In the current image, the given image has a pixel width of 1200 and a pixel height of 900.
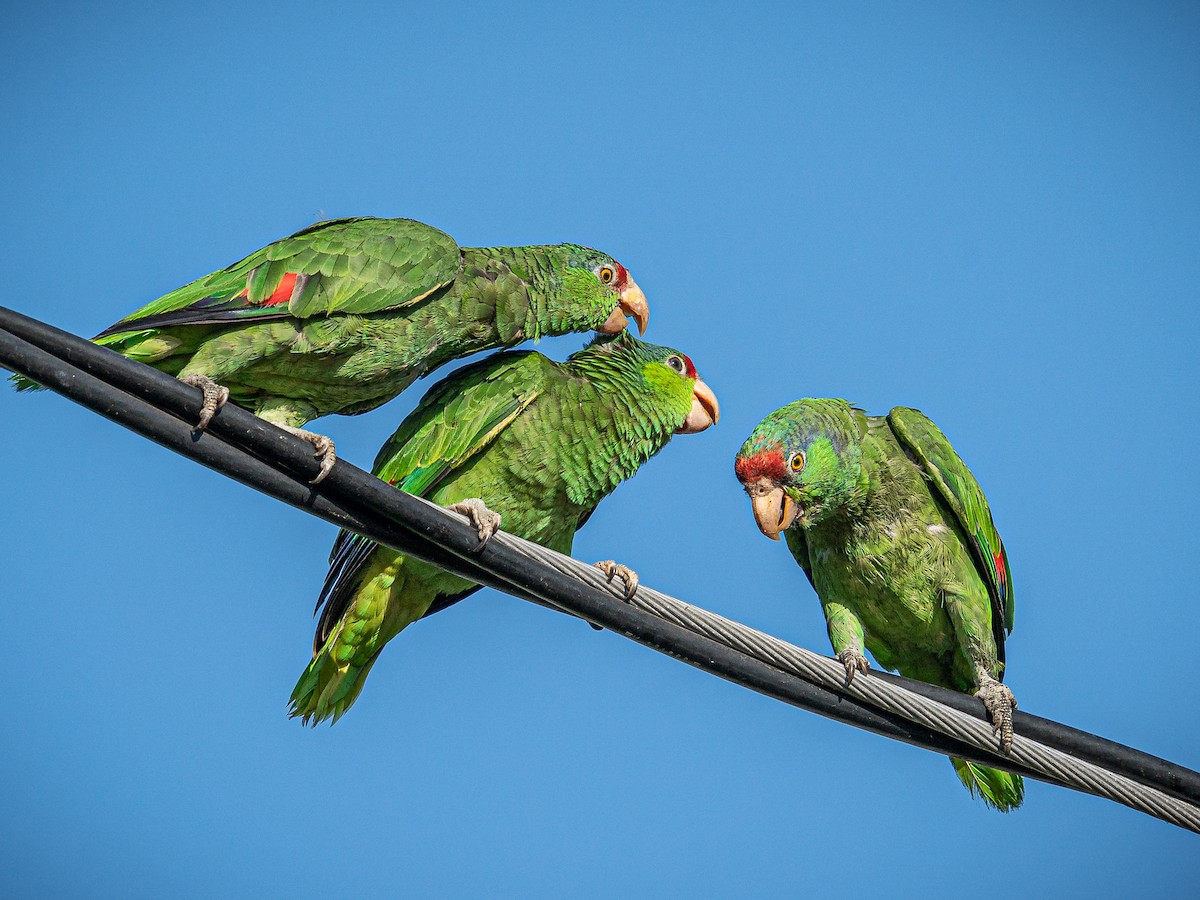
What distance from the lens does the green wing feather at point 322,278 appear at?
5.00m

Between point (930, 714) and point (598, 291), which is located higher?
point (598, 291)

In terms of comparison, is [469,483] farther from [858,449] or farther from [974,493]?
[974,493]

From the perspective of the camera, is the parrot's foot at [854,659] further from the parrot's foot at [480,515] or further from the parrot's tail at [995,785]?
the parrot's foot at [480,515]

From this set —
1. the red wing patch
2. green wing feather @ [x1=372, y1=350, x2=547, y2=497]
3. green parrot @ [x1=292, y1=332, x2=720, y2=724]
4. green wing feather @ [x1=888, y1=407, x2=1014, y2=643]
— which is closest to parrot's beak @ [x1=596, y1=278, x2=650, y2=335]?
green parrot @ [x1=292, y1=332, x2=720, y2=724]

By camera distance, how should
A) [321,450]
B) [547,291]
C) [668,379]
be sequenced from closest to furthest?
[321,450]
[547,291]
[668,379]

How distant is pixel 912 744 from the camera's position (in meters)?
4.54

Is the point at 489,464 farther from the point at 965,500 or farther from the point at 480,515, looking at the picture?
the point at 965,500

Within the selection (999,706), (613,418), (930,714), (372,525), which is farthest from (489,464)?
(999,706)

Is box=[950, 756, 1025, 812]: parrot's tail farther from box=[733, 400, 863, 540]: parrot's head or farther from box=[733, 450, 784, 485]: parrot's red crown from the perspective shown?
box=[733, 450, 784, 485]: parrot's red crown

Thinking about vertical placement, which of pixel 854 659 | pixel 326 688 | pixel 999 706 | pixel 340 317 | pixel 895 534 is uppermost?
pixel 895 534

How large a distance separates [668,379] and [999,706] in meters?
2.47

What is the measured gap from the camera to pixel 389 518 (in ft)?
12.6

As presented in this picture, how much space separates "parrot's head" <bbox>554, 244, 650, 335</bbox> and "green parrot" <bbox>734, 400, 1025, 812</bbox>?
1.19 m

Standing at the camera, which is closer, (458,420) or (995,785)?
(458,420)
